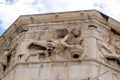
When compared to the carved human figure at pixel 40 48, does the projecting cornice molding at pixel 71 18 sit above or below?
above

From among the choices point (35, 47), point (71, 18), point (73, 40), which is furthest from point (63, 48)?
point (71, 18)

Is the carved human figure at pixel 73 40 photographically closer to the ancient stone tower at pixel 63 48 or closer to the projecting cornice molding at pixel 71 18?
the ancient stone tower at pixel 63 48

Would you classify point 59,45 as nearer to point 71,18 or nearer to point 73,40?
point 73,40

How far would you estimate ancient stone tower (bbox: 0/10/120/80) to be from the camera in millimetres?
8758

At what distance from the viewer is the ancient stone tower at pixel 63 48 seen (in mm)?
8758

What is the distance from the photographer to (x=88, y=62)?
28.8 ft

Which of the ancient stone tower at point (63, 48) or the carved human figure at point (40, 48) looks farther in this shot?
the carved human figure at point (40, 48)

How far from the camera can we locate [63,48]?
921 cm

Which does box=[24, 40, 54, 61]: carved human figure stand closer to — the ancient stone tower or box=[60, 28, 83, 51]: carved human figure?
the ancient stone tower

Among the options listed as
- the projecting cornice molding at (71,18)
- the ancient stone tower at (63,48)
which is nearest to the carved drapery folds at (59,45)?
the ancient stone tower at (63,48)

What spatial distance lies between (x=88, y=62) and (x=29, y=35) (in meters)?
1.83

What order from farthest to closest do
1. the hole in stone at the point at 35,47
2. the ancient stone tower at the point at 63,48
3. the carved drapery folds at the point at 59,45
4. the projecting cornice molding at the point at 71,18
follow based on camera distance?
the projecting cornice molding at the point at 71,18
the hole in stone at the point at 35,47
the carved drapery folds at the point at 59,45
the ancient stone tower at the point at 63,48

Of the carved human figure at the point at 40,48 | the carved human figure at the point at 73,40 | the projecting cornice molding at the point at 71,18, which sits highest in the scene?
Answer: the projecting cornice molding at the point at 71,18

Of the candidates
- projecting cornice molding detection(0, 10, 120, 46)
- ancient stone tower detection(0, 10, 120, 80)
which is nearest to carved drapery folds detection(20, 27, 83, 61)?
ancient stone tower detection(0, 10, 120, 80)
